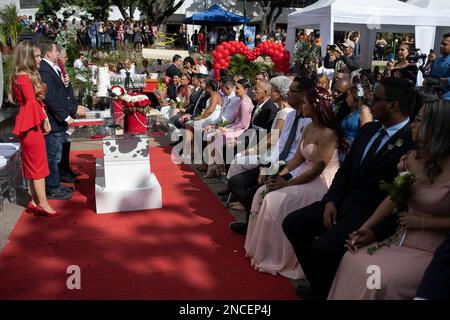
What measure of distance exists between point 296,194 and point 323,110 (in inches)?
29.4

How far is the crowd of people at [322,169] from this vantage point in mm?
2562

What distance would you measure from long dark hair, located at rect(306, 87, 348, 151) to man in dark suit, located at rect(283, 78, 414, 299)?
1.47ft

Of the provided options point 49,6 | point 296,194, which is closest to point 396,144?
point 296,194

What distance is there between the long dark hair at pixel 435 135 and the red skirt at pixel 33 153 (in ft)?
12.5

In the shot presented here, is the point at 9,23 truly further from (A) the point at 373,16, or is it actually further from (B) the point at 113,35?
(A) the point at 373,16

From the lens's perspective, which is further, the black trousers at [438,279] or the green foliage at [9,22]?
the green foliage at [9,22]

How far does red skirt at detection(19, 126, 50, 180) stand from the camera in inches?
188

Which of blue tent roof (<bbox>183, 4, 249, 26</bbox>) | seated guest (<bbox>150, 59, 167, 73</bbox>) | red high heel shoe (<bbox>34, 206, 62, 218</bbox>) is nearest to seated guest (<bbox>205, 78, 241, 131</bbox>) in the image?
red high heel shoe (<bbox>34, 206, 62, 218</bbox>)

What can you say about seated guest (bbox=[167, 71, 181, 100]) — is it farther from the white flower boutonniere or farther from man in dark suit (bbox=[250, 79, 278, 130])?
the white flower boutonniere

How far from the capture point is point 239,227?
465 cm

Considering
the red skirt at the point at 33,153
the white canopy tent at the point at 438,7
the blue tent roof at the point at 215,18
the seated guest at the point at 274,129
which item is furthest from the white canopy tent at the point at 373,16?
the blue tent roof at the point at 215,18

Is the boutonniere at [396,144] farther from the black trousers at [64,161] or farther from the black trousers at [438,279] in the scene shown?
the black trousers at [64,161]

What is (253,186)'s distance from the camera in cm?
476
